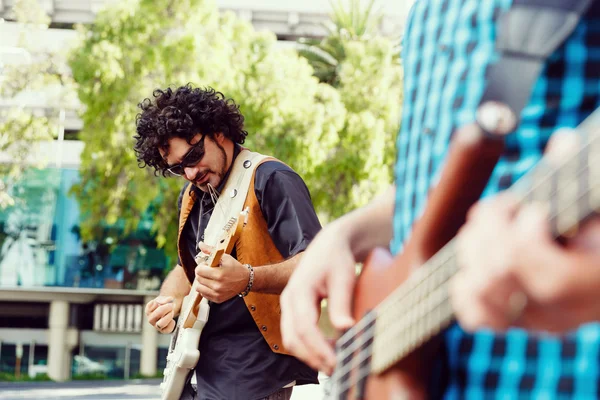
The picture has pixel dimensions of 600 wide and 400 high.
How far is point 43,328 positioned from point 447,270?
99.3 feet

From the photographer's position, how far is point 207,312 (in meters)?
3.63

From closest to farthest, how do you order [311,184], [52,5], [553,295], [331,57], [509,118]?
[553,295] → [509,118] → [311,184] → [331,57] → [52,5]

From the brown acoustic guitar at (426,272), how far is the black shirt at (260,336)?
2106 millimetres

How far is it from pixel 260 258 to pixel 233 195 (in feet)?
0.87

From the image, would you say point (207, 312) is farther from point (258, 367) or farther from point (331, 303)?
point (331, 303)

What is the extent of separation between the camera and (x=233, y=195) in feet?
12.0

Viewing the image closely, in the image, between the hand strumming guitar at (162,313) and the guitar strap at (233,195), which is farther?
the hand strumming guitar at (162,313)

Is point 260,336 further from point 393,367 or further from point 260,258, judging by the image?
point 393,367

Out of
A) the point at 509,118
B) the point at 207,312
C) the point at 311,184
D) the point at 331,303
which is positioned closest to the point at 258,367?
the point at 207,312

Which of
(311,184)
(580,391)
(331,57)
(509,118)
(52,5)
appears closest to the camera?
(509,118)

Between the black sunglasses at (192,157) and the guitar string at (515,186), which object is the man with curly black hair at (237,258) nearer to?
the black sunglasses at (192,157)

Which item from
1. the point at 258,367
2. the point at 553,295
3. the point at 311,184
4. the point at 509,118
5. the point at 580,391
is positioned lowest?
the point at 258,367

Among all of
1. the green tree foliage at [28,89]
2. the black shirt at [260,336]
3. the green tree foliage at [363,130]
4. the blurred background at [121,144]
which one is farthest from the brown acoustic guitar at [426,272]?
Answer: the green tree foliage at [363,130]

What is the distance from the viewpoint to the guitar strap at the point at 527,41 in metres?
1.06
